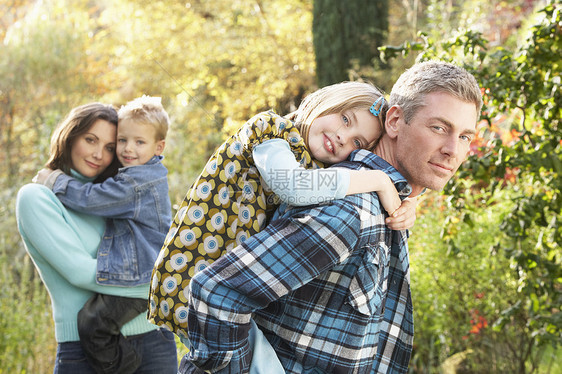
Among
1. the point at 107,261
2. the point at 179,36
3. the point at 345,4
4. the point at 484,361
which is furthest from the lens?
the point at 179,36

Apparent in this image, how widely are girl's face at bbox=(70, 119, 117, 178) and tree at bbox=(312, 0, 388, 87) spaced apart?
23.6ft

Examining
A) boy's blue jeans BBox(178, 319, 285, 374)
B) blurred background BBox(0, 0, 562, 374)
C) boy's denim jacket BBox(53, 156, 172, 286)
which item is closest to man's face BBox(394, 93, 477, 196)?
boy's blue jeans BBox(178, 319, 285, 374)

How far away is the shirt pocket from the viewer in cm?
138

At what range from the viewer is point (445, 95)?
1496mm

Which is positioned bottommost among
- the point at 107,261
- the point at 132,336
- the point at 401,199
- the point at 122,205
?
the point at 132,336

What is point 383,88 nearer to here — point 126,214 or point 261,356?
point 126,214

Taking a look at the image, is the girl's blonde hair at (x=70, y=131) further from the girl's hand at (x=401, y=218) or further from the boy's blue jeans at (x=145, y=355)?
the girl's hand at (x=401, y=218)

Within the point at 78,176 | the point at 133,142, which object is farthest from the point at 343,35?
the point at 78,176

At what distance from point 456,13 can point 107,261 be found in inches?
382

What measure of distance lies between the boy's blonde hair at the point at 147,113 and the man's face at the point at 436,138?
4.45 ft

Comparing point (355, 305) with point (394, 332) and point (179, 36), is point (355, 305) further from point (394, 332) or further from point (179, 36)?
point (179, 36)

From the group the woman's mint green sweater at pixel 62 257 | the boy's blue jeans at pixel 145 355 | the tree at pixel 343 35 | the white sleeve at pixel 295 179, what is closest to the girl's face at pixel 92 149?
the woman's mint green sweater at pixel 62 257

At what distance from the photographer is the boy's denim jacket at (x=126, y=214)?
2316mm

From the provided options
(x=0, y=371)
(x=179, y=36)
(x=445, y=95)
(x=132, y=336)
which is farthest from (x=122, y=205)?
(x=179, y=36)
